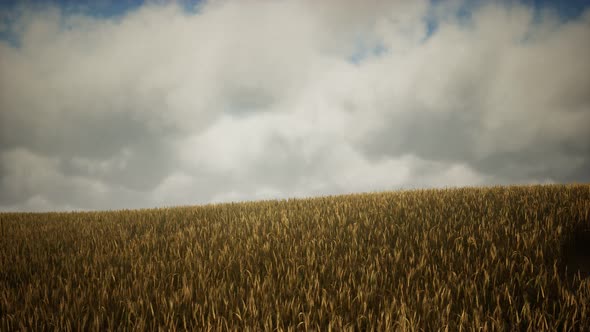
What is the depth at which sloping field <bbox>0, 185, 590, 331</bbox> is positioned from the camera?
3287 mm

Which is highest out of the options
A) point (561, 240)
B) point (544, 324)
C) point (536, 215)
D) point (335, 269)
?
point (536, 215)

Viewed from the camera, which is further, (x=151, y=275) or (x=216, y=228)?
(x=216, y=228)

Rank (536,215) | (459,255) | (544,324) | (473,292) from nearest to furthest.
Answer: (544,324)
(473,292)
(459,255)
(536,215)

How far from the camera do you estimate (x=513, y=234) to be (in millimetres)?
5324

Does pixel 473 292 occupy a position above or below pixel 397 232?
below

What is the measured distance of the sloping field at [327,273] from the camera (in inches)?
129

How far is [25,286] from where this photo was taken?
4.52 meters

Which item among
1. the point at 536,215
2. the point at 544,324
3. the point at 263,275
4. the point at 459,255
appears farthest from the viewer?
the point at 536,215

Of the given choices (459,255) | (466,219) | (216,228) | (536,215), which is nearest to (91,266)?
(216,228)

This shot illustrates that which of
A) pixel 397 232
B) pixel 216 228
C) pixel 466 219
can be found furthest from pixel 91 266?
pixel 466 219

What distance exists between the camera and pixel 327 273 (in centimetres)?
428

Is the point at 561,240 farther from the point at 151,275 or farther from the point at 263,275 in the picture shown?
the point at 151,275

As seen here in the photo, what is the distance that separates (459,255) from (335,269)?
69.8 inches

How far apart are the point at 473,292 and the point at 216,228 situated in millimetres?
4536
